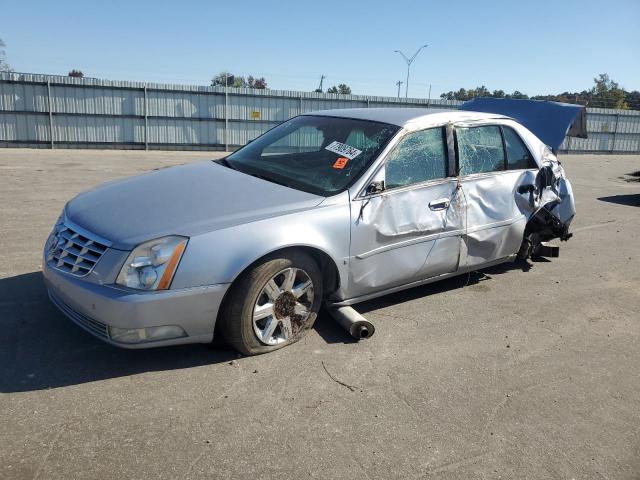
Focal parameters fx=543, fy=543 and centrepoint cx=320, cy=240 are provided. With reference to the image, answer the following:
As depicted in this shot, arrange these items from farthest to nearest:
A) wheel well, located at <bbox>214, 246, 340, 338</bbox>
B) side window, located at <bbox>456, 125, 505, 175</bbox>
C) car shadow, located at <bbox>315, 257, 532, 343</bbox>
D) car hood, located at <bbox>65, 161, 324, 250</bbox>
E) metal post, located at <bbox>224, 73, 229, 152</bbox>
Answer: metal post, located at <bbox>224, 73, 229, 152</bbox>
side window, located at <bbox>456, 125, 505, 175</bbox>
car shadow, located at <bbox>315, 257, 532, 343</bbox>
wheel well, located at <bbox>214, 246, 340, 338</bbox>
car hood, located at <bbox>65, 161, 324, 250</bbox>

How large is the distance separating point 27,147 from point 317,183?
19461mm

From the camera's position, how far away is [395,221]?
4.18 metres

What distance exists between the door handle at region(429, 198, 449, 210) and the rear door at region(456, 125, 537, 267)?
0.29 meters

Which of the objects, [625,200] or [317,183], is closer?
[317,183]

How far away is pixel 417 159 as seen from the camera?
4.44 m

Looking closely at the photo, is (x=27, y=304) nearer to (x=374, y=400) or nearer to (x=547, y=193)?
(x=374, y=400)

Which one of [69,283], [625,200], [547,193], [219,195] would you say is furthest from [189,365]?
[625,200]

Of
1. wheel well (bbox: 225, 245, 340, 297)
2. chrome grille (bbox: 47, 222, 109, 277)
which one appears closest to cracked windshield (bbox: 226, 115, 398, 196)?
wheel well (bbox: 225, 245, 340, 297)

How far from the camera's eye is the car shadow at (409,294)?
4.17m

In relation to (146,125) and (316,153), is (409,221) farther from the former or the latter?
(146,125)

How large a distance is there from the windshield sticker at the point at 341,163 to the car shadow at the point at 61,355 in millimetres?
1614

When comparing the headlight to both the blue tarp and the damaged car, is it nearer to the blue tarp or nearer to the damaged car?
the damaged car

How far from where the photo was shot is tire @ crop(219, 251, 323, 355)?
3.50 meters

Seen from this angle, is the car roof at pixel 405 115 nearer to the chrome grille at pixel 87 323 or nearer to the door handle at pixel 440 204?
the door handle at pixel 440 204
